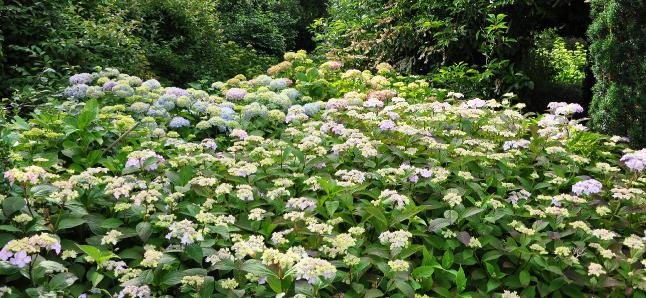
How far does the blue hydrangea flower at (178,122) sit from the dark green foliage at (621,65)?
3056mm

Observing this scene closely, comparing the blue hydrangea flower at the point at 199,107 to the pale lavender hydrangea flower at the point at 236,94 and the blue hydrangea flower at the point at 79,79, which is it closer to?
the pale lavender hydrangea flower at the point at 236,94

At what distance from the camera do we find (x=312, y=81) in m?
4.62

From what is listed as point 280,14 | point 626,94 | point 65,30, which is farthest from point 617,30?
point 280,14

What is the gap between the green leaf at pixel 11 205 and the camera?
1936mm

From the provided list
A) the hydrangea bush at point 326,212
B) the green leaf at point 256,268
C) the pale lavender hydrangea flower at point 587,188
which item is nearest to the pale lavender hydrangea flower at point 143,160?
the hydrangea bush at point 326,212

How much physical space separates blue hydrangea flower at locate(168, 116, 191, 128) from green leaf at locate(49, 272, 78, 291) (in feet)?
5.80

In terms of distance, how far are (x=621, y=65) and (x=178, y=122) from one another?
3220mm

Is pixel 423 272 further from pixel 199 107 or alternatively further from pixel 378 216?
pixel 199 107

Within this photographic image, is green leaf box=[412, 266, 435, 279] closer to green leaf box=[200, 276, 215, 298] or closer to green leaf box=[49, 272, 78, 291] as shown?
green leaf box=[200, 276, 215, 298]

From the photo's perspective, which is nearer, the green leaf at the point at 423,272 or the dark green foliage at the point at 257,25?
the green leaf at the point at 423,272

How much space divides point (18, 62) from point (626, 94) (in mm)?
5190

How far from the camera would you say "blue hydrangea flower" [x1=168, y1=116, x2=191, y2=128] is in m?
3.44

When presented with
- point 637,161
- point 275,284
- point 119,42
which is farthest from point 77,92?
point 637,161

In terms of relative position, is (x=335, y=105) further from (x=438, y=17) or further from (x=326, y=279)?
(x=438, y=17)
